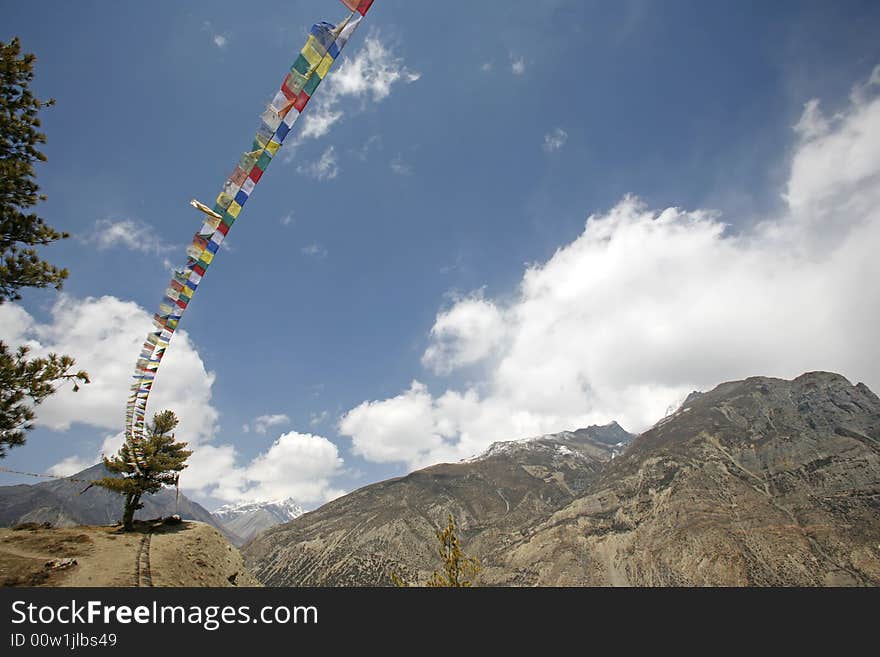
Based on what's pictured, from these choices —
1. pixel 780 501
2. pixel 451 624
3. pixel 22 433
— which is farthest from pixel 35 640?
pixel 780 501

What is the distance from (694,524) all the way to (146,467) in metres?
148

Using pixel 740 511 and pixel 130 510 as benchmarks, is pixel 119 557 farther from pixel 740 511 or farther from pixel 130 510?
pixel 740 511

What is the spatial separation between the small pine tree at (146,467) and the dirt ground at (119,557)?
222 cm

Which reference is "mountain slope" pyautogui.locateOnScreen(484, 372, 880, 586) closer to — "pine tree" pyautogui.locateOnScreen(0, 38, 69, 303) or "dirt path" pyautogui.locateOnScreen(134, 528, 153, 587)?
"dirt path" pyautogui.locateOnScreen(134, 528, 153, 587)

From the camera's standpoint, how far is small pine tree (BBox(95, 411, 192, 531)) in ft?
90.4

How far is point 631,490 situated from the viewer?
554 ft

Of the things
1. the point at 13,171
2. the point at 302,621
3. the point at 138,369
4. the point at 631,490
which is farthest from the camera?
the point at 631,490

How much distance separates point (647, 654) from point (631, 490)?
602ft

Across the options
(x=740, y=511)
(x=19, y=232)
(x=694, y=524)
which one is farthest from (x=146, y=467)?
(x=740, y=511)

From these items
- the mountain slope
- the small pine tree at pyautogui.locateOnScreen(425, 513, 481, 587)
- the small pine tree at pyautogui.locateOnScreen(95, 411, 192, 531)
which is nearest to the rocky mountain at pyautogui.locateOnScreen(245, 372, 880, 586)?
the mountain slope

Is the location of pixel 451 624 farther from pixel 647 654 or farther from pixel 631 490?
pixel 631 490

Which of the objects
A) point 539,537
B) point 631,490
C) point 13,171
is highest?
point 13,171

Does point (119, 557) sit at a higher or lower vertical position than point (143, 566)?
higher

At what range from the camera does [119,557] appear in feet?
67.5
